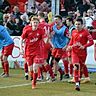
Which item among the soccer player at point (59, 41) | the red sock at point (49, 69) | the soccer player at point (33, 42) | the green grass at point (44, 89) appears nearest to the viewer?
the green grass at point (44, 89)

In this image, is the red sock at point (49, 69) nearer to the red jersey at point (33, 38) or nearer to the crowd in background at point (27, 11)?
the red jersey at point (33, 38)

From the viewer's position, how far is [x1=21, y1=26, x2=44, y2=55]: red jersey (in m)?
14.4

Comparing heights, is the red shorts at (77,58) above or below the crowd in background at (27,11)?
below

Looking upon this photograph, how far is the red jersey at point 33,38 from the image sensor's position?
1441 centimetres

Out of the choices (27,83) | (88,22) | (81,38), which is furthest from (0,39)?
(88,22)

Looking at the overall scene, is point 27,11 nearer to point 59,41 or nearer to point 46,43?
point 46,43

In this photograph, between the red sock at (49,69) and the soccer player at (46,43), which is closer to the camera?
the soccer player at (46,43)

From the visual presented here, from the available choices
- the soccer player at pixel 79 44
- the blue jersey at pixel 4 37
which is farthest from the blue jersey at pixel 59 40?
the soccer player at pixel 79 44

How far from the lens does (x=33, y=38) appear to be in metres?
14.4

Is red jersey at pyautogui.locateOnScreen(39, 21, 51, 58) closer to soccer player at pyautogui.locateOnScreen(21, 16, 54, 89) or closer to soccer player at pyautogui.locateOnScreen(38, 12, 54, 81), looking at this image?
soccer player at pyautogui.locateOnScreen(38, 12, 54, 81)

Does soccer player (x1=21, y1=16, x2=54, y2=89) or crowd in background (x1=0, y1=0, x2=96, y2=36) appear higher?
crowd in background (x1=0, y1=0, x2=96, y2=36)

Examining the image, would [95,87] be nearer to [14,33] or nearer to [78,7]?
[14,33]

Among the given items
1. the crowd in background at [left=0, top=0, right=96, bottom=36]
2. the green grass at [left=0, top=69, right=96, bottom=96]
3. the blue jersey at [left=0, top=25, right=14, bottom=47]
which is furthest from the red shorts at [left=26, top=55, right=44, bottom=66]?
the crowd in background at [left=0, top=0, right=96, bottom=36]

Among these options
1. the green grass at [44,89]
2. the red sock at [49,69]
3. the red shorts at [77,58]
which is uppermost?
the red shorts at [77,58]
